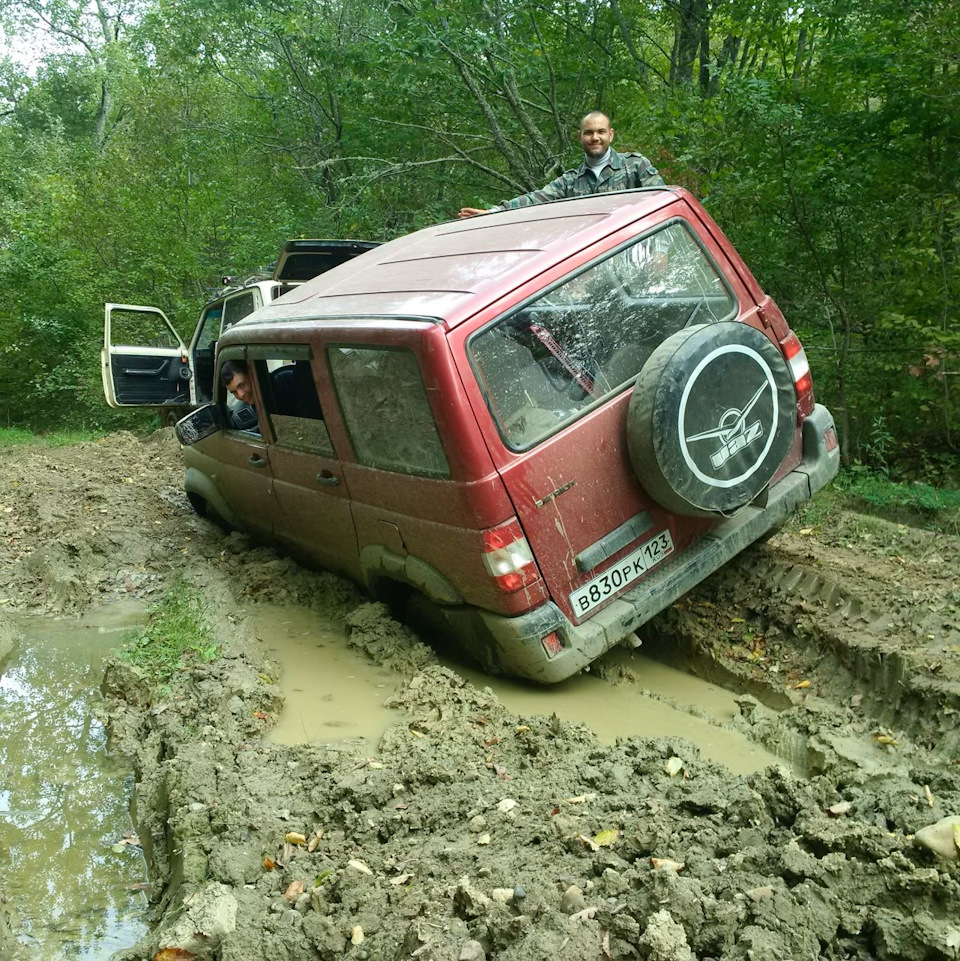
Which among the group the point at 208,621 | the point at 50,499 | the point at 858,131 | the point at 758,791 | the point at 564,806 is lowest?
the point at 50,499

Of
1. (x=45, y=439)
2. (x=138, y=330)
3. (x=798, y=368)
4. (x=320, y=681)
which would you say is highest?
(x=798, y=368)

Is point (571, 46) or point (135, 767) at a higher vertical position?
point (571, 46)

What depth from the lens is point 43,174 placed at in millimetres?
23250

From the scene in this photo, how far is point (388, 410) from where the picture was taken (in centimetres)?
390

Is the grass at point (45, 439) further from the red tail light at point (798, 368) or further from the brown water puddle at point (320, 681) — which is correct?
the red tail light at point (798, 368)

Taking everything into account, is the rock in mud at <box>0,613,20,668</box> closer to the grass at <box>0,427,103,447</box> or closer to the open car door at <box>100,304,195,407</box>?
the open car door at <box>100,304,195,407</box>

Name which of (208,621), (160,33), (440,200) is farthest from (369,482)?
(160,33)

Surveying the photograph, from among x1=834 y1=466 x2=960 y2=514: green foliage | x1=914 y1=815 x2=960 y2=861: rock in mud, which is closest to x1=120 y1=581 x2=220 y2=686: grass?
x1=914 y1=815 x2=960 y2=861: rock in mud

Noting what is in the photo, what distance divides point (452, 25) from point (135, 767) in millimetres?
8515

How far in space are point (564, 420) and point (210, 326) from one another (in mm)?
6514

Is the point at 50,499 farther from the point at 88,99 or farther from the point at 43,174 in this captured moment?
the point at 88,99

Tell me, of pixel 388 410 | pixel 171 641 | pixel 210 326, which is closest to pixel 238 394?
pixel 171 641

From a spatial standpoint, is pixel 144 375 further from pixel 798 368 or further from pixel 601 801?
pixel 601 801

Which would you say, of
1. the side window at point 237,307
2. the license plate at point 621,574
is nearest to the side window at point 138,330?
the side window at point 237,307
